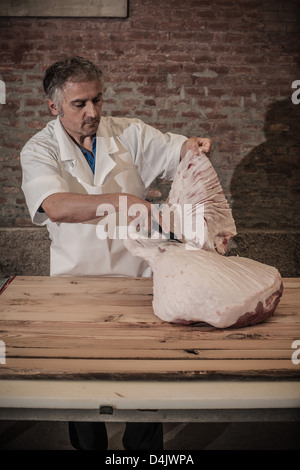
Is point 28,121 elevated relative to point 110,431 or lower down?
elevated

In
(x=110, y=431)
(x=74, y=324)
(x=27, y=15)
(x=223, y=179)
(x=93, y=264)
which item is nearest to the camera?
(x=74, y=324)

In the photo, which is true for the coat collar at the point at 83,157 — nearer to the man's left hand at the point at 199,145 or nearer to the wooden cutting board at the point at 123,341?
the man's left hand at the point at 199,145

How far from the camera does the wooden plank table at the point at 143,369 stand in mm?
1326

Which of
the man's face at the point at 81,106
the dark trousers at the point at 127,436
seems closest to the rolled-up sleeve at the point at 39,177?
the man's face at the point at 81,106

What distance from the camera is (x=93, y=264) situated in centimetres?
246

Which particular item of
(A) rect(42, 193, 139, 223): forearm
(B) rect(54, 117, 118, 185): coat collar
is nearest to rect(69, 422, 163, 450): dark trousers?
(A) rect(42, 193, 139, 223): forearm

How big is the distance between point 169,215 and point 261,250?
2.38m

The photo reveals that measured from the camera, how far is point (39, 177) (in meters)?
2.13

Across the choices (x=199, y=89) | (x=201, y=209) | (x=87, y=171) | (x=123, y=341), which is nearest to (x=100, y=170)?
(x=87, y=171)

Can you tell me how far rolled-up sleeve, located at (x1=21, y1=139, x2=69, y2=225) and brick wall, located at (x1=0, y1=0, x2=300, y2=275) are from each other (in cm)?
188

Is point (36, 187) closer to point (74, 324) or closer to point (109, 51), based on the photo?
point (74, 324)

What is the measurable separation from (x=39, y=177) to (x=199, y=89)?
232 centimetres
